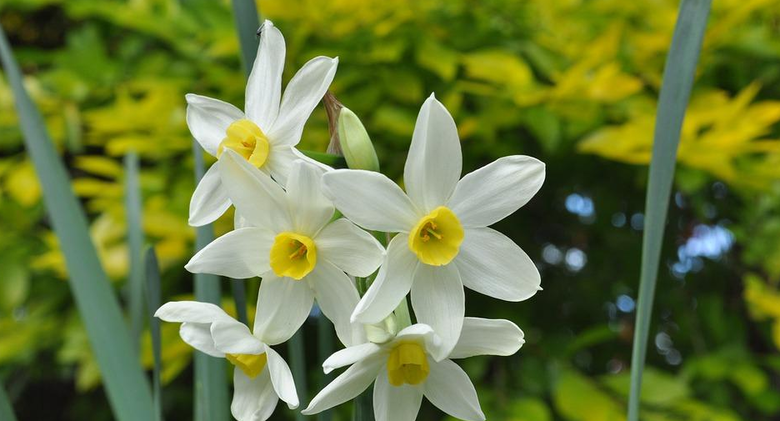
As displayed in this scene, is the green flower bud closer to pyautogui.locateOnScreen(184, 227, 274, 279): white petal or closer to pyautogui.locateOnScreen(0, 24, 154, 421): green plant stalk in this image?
pyautogui.locateOnScreen(184, 227, 274, 279): white petal

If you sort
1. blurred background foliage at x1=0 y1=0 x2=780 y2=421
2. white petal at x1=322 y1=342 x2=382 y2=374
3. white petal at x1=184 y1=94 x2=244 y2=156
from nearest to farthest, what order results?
white petal at x1=322 y1=342 x2=382 y2=374 < white petal at x1=184 y1=94 x2=244 y2=156 < blurred background foliage at x1=0 y1=0 x2=780 y2=421

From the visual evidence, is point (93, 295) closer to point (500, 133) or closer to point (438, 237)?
point (438, 237)

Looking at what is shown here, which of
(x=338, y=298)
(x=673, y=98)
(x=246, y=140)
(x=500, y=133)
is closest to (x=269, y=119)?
(x=246, y=140)

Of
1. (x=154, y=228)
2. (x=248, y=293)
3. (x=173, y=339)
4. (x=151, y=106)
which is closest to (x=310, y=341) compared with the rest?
(x=248, y=293)

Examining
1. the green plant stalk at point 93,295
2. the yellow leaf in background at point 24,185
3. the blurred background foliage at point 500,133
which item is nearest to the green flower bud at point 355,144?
the green plant stalk at point 93,295

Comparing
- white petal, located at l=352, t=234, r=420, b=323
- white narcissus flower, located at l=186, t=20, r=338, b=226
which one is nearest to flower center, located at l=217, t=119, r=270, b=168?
white narcissus flower, located at l=186, t=20, r=338, b=226

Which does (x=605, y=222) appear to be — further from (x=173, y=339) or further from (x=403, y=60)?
(x=173, y=339)
